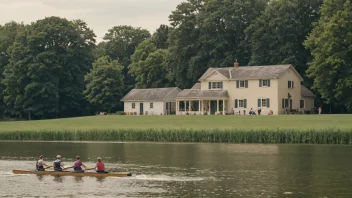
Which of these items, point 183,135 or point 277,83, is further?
point 277,83

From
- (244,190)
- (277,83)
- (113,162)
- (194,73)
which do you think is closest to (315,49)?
(277,83)

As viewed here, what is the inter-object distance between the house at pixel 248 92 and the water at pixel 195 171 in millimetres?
32854

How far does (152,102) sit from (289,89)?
899 inches

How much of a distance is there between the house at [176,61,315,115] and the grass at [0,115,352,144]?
8.21 m

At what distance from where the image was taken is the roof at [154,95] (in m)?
102

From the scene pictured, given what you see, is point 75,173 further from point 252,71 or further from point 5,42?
point 5,42

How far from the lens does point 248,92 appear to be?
Result: 9150 cm

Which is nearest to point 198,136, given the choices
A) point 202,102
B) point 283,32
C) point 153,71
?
point 202,102

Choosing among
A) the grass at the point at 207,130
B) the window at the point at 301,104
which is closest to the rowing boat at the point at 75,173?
the grass at the point at 207,130

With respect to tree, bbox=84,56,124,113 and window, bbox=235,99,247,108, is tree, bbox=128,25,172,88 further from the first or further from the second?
window, bbox=235,99,247,108

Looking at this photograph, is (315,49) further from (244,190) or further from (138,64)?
(244,190)

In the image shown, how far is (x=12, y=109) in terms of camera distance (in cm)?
11638

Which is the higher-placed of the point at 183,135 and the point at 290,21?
the point at 290,21

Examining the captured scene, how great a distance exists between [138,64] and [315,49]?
130ft
